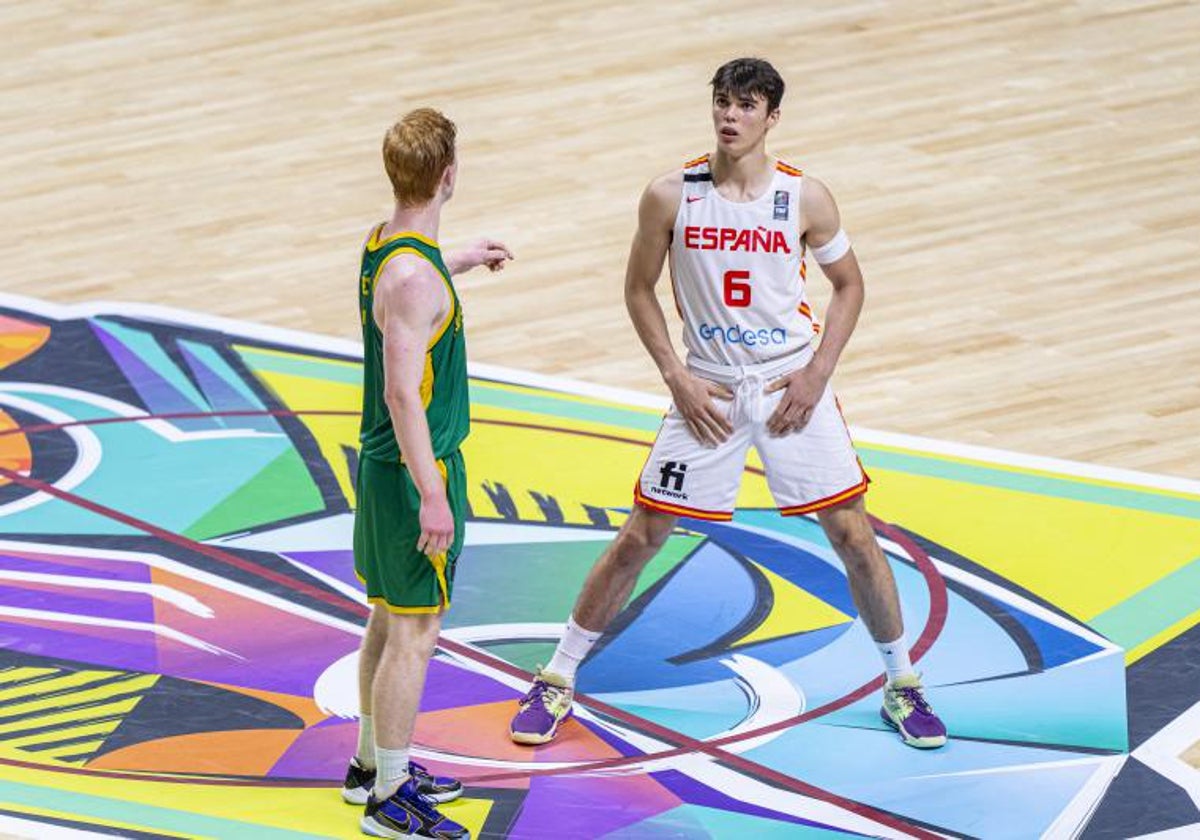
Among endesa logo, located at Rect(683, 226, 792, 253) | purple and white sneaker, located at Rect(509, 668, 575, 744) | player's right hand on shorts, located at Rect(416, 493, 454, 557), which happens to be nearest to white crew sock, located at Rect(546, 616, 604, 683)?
purple and white sneaker, located at Rect(509, 668, 575, 744)

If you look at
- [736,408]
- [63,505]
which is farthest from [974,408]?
[63,505]

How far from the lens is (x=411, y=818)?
19.3 feet

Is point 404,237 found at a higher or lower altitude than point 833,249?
lower

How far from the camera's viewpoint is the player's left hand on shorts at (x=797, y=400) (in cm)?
627

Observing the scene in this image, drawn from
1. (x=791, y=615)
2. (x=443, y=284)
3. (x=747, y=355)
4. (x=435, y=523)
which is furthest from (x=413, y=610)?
(x=791, y=615)

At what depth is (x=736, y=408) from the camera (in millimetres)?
6320

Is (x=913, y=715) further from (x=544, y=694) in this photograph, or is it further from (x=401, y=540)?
(x=401, y=540)

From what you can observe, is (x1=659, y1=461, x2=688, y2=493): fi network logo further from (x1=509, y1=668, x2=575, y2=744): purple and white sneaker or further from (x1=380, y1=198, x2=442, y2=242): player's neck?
(x1=380, y1=198, x2=442, y2=242): player's neck

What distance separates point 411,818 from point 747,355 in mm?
1480

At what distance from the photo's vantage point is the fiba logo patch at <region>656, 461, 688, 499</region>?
6336mm

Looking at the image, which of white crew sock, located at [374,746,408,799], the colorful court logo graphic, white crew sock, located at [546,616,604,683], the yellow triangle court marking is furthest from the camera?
the yellow triangle court marking

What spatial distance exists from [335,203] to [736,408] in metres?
4.89

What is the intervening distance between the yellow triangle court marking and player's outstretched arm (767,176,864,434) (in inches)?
39.2

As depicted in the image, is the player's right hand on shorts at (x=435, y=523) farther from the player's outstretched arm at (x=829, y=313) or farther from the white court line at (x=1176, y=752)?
the white court line at (x=1176, y=752)
